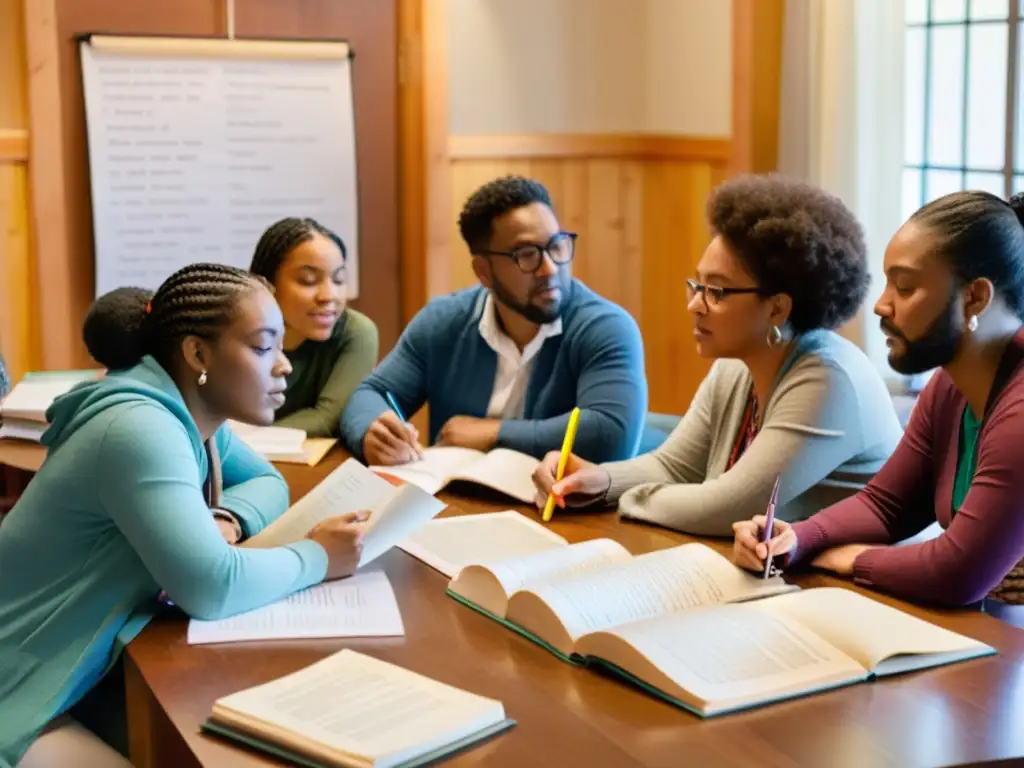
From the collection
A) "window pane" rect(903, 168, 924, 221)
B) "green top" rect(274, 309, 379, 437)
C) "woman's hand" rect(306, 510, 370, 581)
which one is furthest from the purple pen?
"window pane" rect(903, 168, 924, 221)

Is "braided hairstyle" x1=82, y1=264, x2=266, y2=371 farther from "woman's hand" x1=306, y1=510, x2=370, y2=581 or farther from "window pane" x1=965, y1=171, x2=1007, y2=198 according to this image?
"window pane" x1=965, y1=171, x2=1007, y2=198

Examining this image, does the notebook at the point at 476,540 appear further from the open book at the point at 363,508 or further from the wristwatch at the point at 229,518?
the wristwatch at the point at 229,518

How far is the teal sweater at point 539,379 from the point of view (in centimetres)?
271

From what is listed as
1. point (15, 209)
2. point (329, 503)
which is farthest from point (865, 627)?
point (15, 209)

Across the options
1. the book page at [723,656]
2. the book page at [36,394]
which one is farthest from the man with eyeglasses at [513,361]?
the book page at [723,656]

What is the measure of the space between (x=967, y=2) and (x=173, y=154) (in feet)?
7.84

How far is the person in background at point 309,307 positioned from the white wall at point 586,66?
1653mm

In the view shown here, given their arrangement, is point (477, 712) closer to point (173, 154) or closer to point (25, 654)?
point (25, 654)

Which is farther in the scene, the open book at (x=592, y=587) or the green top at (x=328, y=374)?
the green top at (x=328, y=374)

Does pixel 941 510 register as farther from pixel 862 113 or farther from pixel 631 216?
pixel 631 216

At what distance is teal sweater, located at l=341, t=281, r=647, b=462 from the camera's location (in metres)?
2.71

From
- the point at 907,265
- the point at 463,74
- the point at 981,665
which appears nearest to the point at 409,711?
Result: the point at 981,665

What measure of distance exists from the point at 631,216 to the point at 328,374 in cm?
197

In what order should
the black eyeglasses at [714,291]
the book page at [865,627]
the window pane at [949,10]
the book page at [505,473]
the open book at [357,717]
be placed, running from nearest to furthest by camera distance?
the open book at [357,717]
the book page at [865,627]
the black eyeglasses at [714,291]
the book page at [505,473]
the window pane at [949,10]
